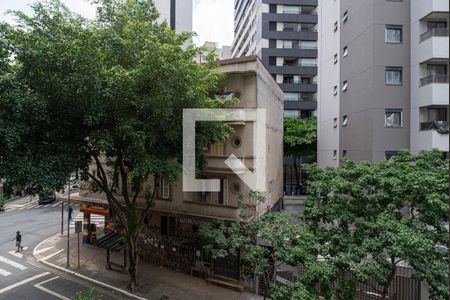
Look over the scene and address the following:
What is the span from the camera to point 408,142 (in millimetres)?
18156

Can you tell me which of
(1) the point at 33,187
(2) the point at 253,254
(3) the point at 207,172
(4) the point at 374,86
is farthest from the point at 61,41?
(4) the point at 374,86

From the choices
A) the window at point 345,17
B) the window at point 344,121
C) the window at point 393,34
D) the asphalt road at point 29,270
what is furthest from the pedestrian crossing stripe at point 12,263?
the window at point 345,17

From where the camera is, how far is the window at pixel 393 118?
59.7 ft

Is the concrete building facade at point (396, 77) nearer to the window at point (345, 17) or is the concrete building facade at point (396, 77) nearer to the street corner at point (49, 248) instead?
the window at point (345, 17)

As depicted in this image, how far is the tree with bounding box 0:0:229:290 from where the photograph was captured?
33.8 ft

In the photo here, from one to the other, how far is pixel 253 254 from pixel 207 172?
581 centimetres

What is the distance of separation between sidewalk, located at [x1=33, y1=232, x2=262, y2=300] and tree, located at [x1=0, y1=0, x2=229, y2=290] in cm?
620

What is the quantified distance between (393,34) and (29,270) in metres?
24.7

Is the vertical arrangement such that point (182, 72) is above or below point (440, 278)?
above

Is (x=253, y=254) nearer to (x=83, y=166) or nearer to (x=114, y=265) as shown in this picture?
(x=83, y=166)

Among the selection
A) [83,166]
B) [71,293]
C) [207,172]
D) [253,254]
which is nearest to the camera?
[253,254]

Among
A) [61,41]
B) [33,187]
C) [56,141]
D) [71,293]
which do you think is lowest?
[71,293]

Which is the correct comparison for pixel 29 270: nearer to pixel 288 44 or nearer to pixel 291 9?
pixel 288 44

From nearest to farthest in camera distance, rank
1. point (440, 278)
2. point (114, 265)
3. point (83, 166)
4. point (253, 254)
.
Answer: point (440, 278), point (253, 254), point (83, 166), point (114, 265)
